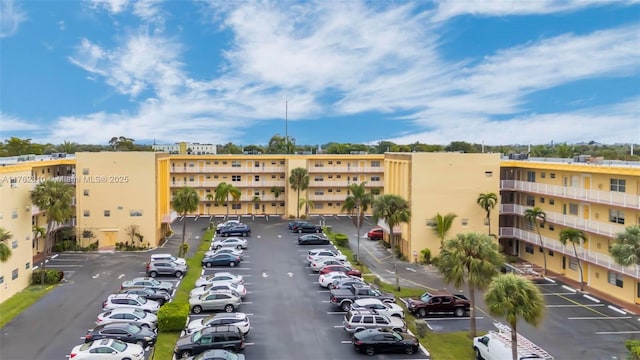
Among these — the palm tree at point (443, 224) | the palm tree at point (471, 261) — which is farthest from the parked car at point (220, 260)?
the palm tree at point (471, 261)

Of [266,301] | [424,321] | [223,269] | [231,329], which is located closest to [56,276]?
[223,269]

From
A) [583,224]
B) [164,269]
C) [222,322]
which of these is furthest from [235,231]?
[583,224]

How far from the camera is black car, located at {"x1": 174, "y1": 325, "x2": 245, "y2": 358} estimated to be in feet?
77.7

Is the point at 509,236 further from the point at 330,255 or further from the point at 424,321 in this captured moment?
the point at 424,321

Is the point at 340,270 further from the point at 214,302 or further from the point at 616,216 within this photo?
the point at 616,216

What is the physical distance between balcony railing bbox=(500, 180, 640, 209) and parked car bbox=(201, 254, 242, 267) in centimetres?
2635

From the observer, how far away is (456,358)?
24422 mm

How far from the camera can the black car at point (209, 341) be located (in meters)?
23.7

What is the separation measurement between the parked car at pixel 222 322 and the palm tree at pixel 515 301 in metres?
12.5

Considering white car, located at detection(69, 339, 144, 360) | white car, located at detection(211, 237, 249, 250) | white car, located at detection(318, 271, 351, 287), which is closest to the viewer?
white car, located at detection(69, 339, 144, 360)

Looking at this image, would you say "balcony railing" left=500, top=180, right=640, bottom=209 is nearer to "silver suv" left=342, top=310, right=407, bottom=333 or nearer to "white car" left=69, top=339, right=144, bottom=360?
"silver suv" left=342, top=310, right=407, bottom=333

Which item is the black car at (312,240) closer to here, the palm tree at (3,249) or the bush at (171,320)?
the bush at (171,320)

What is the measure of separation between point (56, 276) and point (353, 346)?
962 inches

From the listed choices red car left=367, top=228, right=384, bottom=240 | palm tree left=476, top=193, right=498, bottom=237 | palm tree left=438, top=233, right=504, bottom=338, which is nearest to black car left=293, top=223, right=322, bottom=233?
red car left=367, top=228, right=384, bottom=240
